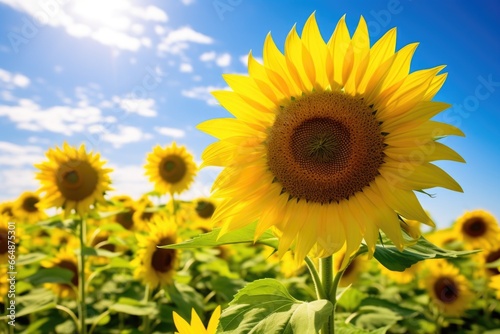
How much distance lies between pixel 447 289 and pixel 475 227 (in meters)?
2.19

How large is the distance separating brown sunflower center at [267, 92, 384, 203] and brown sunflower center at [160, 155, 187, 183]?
739 centimetres

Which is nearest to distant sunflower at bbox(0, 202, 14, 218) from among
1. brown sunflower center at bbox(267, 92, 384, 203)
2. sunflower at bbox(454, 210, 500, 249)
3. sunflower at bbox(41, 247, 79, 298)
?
sunflower at bbox(41, 247, 79, 298)

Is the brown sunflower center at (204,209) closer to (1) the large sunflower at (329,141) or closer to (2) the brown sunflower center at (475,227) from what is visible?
(2) the brown sunflower center at (475,227)

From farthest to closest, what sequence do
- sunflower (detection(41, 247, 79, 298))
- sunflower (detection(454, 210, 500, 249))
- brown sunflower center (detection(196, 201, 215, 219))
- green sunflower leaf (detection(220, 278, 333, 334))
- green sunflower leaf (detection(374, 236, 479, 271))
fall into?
brown sunflower center (detection(196, 201, 215, 219))
sunflower (detection(454, 210, 500, 249))
sunflower (detection(41, 247, 79, 298))
green sunflower leaf (detection(374, 236, 479, 271))
green sunflower leaf (detection(220, 278, 333, 334))

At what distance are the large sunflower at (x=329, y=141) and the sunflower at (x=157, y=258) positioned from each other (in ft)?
12.4

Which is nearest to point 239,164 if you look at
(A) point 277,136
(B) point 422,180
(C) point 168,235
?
(A) point 277,136

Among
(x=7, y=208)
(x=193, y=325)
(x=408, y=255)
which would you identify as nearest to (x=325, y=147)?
(x=408, y=255)

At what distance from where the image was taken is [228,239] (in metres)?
2.20

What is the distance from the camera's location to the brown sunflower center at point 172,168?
957cm

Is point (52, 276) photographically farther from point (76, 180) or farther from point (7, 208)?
point (7, 208)

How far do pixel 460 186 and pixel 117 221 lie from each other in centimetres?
812

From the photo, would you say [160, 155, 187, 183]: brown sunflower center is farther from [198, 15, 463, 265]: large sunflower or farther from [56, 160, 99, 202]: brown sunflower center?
[198, 15, 463, 265]: large sunflower

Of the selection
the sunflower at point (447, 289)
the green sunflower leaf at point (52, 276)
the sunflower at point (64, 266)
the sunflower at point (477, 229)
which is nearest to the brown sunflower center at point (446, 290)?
the sunflower at point (447, 289)

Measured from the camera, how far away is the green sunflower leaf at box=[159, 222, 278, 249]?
206 centimetres
